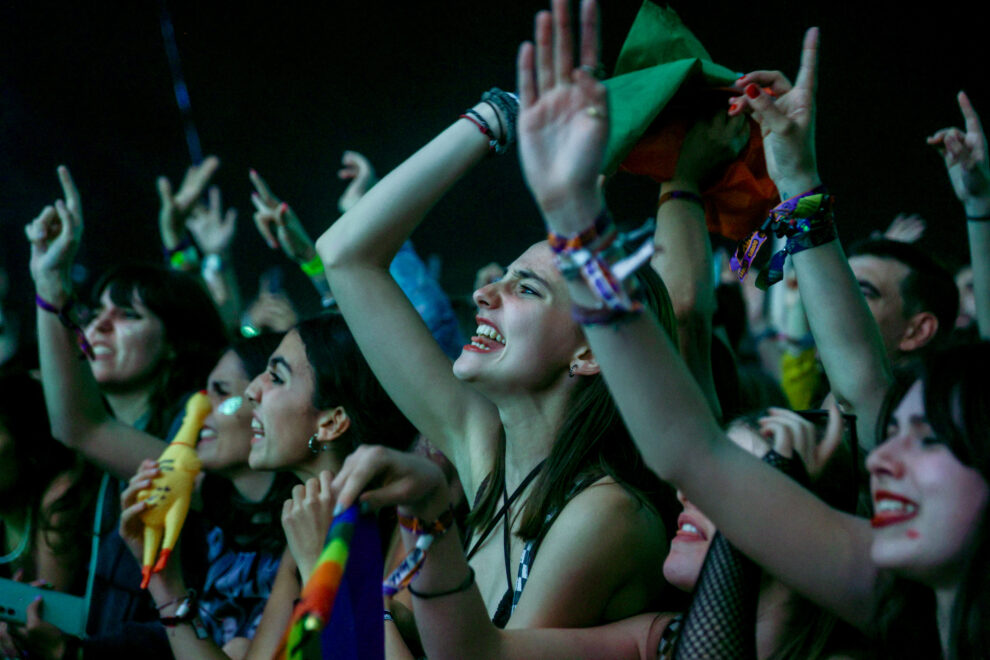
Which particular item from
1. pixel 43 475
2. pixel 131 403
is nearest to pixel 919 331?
pixel 131 403

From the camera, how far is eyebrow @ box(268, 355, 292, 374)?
237 cm

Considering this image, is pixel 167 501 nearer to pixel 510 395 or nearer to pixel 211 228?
pixel 510 395

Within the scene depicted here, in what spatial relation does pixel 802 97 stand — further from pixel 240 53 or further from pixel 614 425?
pixel 240 53

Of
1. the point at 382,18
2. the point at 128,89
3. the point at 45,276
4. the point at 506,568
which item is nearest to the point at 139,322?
the point at 45,276

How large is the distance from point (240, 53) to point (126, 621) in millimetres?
1973

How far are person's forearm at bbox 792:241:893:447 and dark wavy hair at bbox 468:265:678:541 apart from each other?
306 mm

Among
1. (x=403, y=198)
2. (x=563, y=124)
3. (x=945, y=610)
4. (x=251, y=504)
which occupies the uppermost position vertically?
(x=563, y=124)

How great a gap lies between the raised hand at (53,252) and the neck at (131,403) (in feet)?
1.96

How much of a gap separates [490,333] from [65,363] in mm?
1409

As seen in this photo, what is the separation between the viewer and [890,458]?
1.20 metres

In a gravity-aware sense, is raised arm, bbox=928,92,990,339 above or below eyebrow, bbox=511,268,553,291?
below

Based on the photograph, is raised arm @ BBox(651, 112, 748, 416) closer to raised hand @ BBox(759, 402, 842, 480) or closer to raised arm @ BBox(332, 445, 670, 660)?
raised hand @ BBox(759, 402, 842, 480)

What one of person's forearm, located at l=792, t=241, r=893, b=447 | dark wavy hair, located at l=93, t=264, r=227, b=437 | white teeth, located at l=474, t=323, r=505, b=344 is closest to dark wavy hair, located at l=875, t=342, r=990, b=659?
person's forearm, located at l=792, t=241, r=893, b=447

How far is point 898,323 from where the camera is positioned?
248cm
